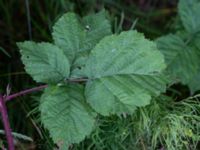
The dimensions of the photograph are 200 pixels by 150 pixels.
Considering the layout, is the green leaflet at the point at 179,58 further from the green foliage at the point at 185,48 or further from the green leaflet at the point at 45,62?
the green leaflet at the point at 45,62

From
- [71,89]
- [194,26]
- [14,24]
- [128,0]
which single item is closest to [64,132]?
[71,89]

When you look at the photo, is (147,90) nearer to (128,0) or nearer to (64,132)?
(64,132)

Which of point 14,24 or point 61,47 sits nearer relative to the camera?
point 61,47

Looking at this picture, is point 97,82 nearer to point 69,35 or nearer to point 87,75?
point 87,75

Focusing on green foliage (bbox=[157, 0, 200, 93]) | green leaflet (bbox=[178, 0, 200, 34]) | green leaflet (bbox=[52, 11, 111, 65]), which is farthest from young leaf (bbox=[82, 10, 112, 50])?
green leaflet (bbox=[178, 0, 200, 34])

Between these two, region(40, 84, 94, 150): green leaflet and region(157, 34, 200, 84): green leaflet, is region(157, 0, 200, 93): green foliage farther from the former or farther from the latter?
region(40, 84, 94, 150): green leaflet

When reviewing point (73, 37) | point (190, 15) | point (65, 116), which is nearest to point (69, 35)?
point (73, 37)
